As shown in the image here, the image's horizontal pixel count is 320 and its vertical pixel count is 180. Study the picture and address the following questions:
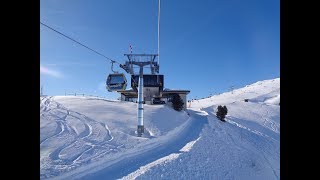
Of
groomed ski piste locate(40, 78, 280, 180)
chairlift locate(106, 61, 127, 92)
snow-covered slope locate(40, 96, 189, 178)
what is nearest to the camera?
groomed ski piste locate(40, 78, 280, 180)

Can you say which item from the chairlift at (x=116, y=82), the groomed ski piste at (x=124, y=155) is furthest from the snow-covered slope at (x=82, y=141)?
the chairlift at (x=116, y=82)

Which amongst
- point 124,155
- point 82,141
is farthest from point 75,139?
point 124,155

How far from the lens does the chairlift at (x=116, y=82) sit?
18.5 meters

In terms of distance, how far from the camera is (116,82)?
1891cm

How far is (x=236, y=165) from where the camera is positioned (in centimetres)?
1334

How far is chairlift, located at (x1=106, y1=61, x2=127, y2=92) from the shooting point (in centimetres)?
1855

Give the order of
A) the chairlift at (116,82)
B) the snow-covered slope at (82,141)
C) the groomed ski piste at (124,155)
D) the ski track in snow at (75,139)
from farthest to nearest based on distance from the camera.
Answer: the chairlift at (116,82) < the ski track in snow at (75,139) < the snow-covered slope at (82,141) < the groomed ski piste at (124,155)

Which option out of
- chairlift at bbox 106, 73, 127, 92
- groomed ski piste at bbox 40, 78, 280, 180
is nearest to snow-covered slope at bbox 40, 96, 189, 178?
groomed ski piste at bbox 40, 78, 280, 180

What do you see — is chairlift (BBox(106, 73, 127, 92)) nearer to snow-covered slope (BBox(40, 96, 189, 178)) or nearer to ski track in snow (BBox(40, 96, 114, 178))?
snow-covered slope (BBox(40, 96, 189, 178))

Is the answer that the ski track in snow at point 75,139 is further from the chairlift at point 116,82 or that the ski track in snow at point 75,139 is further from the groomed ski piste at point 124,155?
the chairlift at point 116,82

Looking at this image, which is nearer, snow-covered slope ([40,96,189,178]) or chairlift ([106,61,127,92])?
snow-covered slope ([40,96,189,178])
